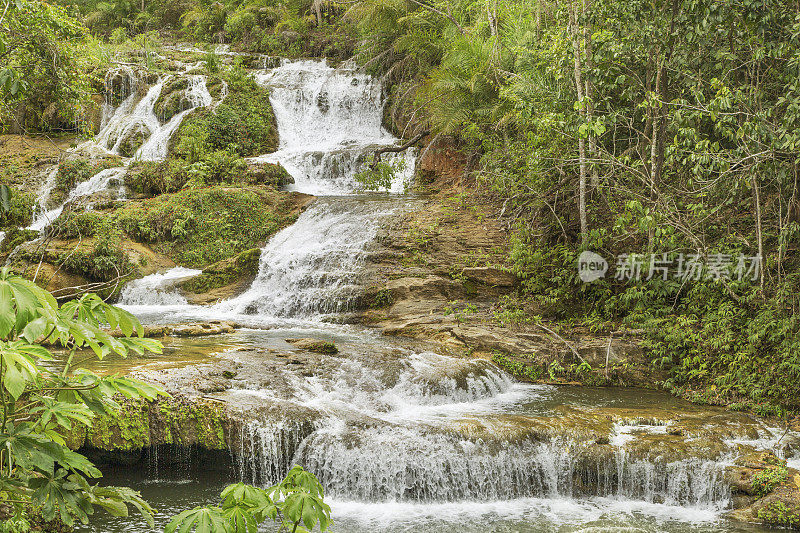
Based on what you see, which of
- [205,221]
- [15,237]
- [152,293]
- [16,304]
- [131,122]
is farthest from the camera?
[131,122]

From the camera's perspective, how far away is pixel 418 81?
20969 millimetres

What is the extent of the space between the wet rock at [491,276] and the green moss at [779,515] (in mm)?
6378

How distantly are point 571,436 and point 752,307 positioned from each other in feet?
12.8

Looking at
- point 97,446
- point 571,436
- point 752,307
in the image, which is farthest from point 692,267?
point 97,446

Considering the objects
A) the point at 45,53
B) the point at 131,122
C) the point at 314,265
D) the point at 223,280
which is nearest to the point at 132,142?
the point at 131,122

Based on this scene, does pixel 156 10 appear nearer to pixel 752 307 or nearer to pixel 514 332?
pixel 514 332

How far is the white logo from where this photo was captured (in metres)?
10.9

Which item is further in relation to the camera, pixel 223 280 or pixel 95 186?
pixel 95 186

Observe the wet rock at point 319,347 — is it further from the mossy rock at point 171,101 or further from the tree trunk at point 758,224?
the mossy rock at point 171,101

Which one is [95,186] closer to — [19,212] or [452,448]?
[19,212]

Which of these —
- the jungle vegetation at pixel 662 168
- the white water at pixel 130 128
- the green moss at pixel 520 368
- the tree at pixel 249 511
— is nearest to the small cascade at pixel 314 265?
the jungle vegetation at pixel 662 168

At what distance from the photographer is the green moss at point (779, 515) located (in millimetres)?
6129

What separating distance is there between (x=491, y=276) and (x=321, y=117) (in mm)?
12785

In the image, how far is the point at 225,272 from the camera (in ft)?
47.5
